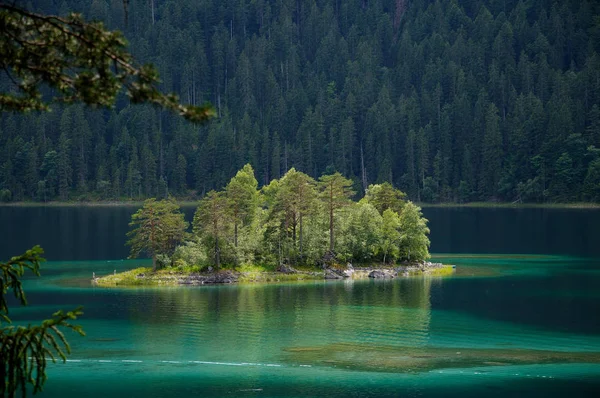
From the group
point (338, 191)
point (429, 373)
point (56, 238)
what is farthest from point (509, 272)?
point (56, 238)

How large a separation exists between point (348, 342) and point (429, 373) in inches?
454

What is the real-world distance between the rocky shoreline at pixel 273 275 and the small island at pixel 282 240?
4.7 inches

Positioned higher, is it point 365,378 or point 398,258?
point 398,258

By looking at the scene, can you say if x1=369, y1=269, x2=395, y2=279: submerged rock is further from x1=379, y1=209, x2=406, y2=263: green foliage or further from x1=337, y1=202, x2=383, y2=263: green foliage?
x1=379, y1=209, x2=406, y2=263: green foliage

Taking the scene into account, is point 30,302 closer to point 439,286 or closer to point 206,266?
point 206,266

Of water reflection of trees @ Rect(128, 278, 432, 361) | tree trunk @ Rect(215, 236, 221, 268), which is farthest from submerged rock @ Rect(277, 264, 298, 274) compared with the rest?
tree trunk @ Rect(215, 236, 221, 268)

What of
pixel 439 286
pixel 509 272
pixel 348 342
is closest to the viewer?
pixel 348 342

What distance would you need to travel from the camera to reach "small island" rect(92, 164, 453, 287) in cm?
10225

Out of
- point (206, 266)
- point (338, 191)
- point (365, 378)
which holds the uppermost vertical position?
point (338, 191)

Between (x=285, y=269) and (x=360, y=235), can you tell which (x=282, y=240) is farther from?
(x=360, y=235)

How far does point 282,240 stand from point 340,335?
40856 mm

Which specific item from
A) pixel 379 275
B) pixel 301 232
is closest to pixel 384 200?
pixel 379 275

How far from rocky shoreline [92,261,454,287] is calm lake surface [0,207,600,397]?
12.0ft

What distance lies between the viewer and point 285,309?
81688mm
